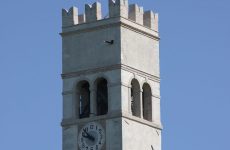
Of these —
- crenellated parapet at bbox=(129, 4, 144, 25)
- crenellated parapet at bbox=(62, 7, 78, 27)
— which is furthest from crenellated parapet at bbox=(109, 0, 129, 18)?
crenellated parapet at bbox=(62, 7, 78, 27)

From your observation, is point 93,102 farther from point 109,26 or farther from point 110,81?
point 109,26

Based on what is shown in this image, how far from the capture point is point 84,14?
11294 cm

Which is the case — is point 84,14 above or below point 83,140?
above

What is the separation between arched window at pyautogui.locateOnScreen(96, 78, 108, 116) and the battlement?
10.9 ft

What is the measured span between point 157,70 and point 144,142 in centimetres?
446

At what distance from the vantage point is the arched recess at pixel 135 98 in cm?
11162

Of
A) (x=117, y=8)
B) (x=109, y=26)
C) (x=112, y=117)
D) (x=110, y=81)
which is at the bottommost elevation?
(x=112, y=117)

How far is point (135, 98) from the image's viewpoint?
112062 millimetres

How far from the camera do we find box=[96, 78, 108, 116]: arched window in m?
111

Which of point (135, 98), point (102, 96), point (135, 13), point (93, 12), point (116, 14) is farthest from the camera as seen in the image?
point (135, 13)

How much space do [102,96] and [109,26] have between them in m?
3.67

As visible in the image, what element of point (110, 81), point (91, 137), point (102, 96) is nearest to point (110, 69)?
point (110, 81)

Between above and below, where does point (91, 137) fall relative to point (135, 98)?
below

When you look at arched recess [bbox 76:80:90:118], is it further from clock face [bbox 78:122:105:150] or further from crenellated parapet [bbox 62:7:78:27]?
crenellated parapet [bbox 62:7:78:27]
